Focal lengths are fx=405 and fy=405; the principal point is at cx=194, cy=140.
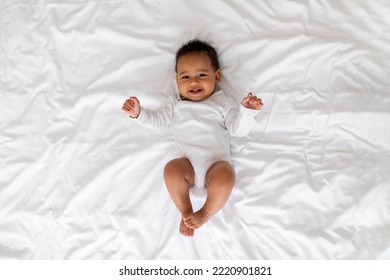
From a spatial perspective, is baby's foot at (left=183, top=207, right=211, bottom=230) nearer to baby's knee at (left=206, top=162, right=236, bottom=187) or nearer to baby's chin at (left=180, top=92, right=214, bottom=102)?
baby's knee at (left=206, top=162, right=236, bottom=187)

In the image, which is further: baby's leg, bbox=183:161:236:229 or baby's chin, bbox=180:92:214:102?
baby's chin, bbox=180:92:214:102

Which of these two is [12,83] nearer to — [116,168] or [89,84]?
[89,84]

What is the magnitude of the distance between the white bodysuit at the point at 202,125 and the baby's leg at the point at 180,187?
0.18 ft

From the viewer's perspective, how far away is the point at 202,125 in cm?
134

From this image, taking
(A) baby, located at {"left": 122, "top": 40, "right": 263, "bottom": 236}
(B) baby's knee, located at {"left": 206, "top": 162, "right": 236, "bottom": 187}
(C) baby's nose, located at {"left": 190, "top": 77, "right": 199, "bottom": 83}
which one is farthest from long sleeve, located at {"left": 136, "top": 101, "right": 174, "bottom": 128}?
(B) baby's knee, located at {"left": 206, "top": 162, "right": 236, "bottom": 187}

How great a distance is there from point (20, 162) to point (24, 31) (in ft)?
1.69

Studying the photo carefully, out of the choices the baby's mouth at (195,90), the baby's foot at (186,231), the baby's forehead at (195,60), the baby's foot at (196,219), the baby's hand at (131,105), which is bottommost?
the baby's foot at (186,231)

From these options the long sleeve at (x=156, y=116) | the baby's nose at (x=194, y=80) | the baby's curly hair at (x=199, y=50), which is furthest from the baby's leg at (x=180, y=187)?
the baby's curly hair at (x=199, y=50)

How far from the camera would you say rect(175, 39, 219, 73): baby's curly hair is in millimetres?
1372

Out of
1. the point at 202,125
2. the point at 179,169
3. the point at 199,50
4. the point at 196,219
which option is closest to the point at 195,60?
the point at 199,50

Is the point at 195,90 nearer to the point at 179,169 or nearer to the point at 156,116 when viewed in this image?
the point at 156,116

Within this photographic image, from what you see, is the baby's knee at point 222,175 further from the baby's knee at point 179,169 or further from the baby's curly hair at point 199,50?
the baby's curly hair at point 199,50

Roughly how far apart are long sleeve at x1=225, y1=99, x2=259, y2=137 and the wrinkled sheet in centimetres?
7

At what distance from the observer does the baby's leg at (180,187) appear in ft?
4.12
